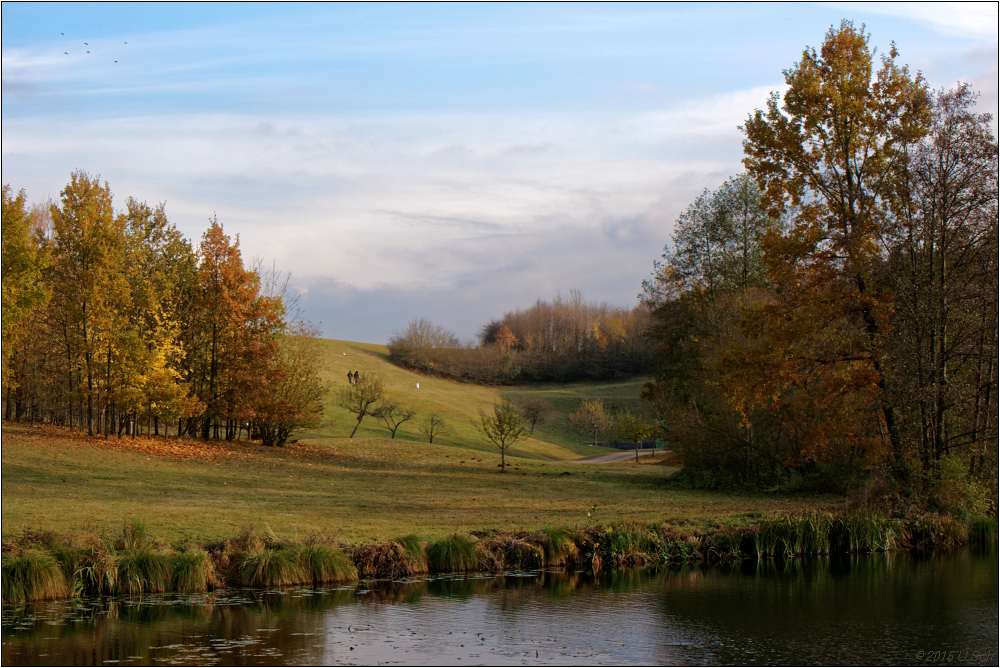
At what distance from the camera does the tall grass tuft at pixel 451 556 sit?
14320mm

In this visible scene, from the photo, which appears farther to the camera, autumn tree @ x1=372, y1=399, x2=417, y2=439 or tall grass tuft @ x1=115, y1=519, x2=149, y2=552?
autumn tree @ x1=372, y1=399, x2=417, y2=439

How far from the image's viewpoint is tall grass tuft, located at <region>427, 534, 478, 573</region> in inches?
564

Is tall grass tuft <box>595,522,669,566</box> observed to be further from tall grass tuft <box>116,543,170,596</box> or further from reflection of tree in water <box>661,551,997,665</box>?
tall grass tuft <box>116,543,170,596</box>

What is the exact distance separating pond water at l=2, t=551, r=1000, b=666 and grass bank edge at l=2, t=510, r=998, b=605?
40 cm

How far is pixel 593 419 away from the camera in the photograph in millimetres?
66438

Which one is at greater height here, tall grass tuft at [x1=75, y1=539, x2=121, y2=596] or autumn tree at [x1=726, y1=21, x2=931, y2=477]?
autumn tree at [x1=726, y1=21, x2=931, y2=477]

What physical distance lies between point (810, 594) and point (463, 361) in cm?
7877

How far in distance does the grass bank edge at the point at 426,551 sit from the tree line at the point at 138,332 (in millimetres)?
17773

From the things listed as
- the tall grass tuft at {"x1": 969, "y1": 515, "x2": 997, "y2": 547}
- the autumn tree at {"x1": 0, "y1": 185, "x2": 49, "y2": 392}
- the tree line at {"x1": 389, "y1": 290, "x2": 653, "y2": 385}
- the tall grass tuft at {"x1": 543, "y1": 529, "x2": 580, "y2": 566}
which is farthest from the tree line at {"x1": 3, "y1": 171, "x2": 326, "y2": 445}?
the tree line at {"x1": 389, "y1": 290, "x2": 653, "y2": 385}

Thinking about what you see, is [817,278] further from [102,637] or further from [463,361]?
[463,361]

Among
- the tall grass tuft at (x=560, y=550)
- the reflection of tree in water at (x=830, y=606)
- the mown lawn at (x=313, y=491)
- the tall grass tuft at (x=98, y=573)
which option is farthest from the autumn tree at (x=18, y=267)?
the reflection of tree in water at (x=830, y=606)

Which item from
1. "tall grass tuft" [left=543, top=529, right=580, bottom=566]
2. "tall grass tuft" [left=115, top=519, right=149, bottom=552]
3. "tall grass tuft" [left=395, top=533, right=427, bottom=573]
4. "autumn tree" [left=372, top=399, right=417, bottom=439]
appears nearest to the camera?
"tall grass tuft" [left=115, top=519, right=149, bottom=552]

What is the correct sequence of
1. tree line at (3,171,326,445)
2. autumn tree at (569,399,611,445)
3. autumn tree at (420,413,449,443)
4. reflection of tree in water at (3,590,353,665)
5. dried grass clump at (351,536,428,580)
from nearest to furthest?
reflection of tree in water at (3,590,353,665) < dried grass clump at (351,536,428,580) < tree line at (3,171,326,445) < autumn tree at (420,413,449,443) < autumn tree at (569,399,611,445)

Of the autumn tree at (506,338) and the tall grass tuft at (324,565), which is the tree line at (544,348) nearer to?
the autumn tree at (506,338)
